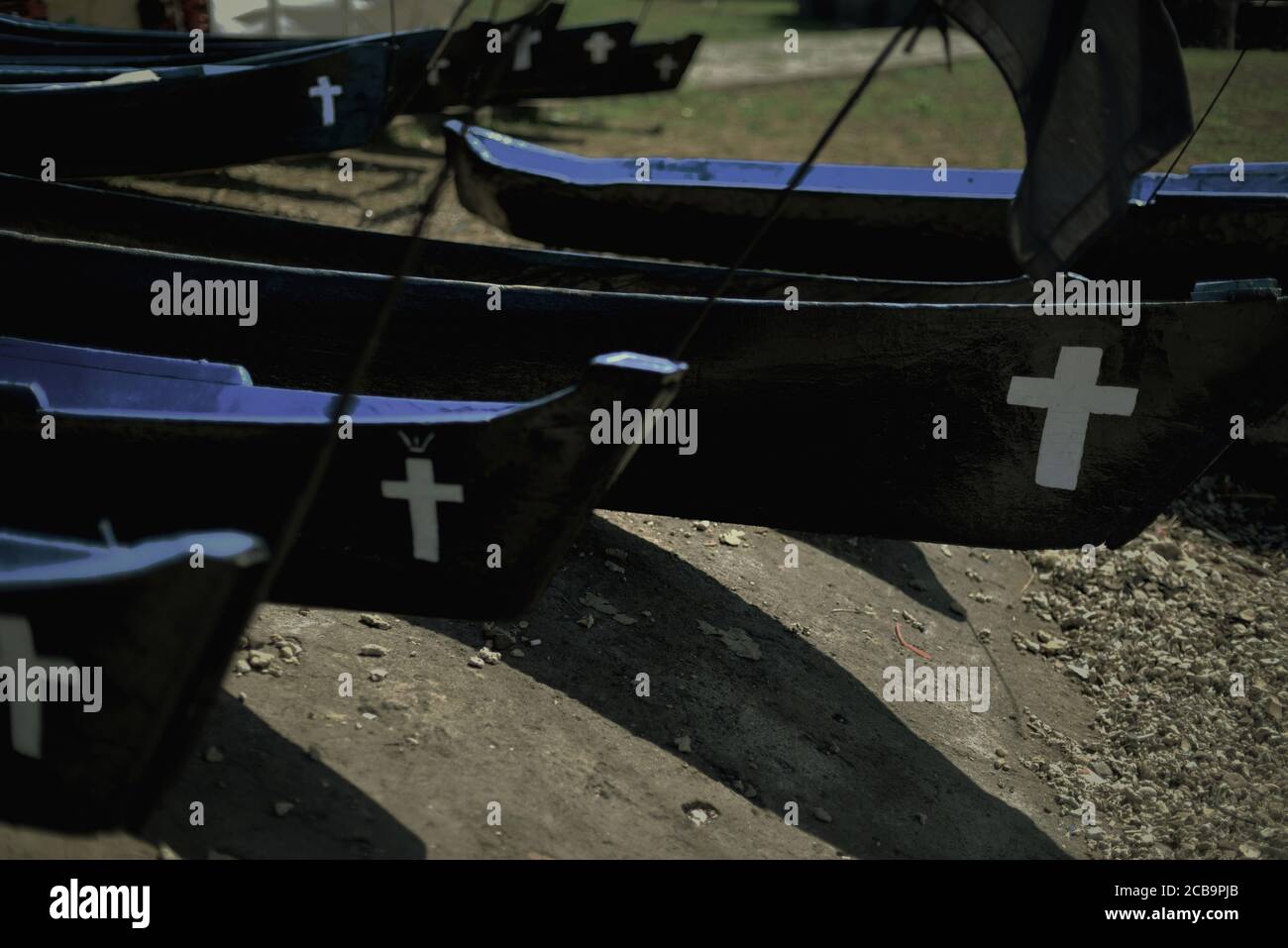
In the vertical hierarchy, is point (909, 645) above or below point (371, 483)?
below

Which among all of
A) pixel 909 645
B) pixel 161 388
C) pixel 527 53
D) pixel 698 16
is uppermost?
pixel 698 16

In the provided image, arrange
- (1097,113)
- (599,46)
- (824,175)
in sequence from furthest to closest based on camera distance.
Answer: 1. (599,46)
2. (824,175)
3. (1097,113)

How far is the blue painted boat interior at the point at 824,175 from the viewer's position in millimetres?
6270

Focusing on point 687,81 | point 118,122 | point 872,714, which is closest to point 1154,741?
point 872,714

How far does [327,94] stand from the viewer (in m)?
7.25

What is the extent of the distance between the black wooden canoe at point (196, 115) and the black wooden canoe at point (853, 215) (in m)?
0.90

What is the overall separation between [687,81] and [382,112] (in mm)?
10031

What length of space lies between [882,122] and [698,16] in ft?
36.1

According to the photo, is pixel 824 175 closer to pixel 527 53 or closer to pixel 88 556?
pixel 527 53

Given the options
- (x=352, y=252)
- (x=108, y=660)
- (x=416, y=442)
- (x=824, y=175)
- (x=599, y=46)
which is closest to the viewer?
(x=108, y=660)

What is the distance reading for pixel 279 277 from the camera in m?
4.66

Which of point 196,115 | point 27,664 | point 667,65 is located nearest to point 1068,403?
point 27,664

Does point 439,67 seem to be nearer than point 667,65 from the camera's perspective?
Yes
